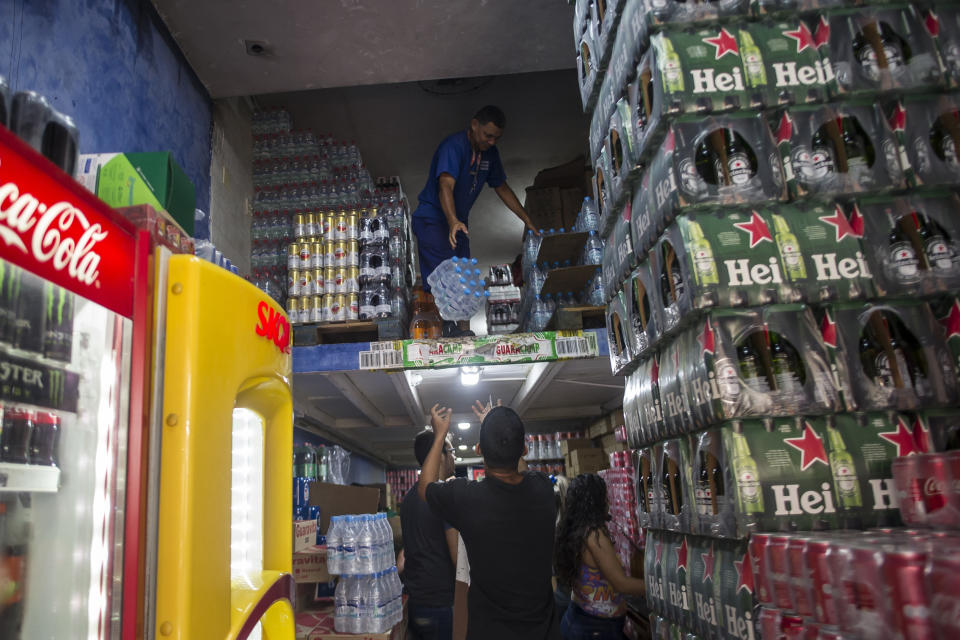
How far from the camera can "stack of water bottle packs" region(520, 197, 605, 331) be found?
5.25m

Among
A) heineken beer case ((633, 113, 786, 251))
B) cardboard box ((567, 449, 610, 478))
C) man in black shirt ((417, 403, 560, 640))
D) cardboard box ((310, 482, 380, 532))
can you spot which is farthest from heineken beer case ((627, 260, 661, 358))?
cardboard box ((567, 449, 610, 478))

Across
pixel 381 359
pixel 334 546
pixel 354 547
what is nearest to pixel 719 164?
pixel 381 359

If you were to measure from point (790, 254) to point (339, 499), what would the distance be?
494 cm

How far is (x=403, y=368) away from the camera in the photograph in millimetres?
4910

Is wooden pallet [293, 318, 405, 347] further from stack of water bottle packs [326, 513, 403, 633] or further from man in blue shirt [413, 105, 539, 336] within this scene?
stack of water bottle packs [326, 513, 403, 633]

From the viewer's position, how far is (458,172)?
580 centimetres

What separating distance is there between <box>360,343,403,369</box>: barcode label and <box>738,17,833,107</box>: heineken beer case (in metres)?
3.43

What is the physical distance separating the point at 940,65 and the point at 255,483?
2.51 m

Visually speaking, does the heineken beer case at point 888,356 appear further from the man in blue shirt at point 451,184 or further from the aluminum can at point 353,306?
the aluminum can at point 353,306

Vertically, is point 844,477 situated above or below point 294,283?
below

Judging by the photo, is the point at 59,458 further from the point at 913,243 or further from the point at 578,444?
the point at 578,444

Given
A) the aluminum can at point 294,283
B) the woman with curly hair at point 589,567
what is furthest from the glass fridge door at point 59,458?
the aluminum can at point 294,283

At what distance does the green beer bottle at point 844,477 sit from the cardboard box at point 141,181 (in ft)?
6.40

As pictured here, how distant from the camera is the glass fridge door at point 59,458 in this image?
2.85 ft
